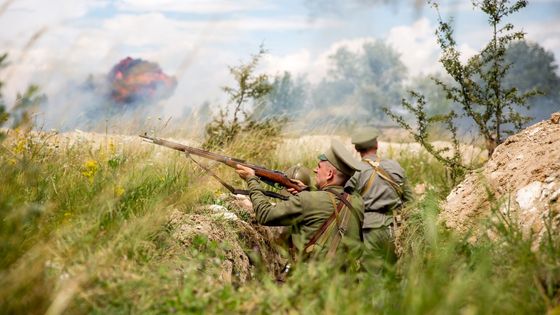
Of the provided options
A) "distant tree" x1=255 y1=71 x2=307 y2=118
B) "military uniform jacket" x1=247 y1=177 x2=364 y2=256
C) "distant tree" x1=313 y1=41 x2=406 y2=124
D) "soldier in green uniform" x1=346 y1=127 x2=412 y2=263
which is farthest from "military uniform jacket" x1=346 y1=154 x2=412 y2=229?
"distant tree" x1=313 y1=41 x2=406 y2=124

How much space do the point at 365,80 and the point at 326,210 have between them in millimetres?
86031

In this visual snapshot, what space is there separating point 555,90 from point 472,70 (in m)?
62.6

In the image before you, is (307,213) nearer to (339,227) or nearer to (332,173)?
(339,227)

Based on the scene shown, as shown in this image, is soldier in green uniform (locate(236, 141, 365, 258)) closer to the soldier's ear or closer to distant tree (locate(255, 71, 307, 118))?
the soldier's ear

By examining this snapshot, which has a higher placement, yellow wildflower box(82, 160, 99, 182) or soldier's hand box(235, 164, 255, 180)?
soldier's hand box(235, 164, 255, 180)

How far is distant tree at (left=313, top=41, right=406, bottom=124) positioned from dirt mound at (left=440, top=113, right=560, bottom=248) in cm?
7572

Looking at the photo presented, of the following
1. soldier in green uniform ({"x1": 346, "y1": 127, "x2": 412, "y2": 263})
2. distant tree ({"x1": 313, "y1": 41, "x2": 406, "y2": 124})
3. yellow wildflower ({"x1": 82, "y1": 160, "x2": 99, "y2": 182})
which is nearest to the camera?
yellow wildflower ({"x1": 82, "y1": 160, "x2": 99, "y2": 182})

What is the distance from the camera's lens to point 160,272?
3.43 m

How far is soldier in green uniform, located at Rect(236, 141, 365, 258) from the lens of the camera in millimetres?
5252

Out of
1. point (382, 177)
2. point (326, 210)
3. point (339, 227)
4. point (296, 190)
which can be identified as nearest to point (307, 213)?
point (326, 210)

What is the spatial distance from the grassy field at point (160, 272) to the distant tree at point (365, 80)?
254ft

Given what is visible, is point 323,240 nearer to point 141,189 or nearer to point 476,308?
point 141,189

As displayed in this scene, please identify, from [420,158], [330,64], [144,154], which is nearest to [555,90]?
[330,64]

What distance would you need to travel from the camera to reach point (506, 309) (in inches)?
128
